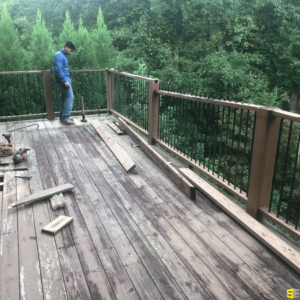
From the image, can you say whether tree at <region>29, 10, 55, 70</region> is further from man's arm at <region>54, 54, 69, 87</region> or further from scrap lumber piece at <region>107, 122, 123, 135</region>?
scrap lumber piece at <region>107, 122, 123, 135</region>

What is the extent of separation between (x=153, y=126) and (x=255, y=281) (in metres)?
3.44

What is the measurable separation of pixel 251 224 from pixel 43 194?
2139 mm

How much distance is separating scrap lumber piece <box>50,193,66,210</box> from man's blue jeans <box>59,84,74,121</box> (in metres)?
3.64

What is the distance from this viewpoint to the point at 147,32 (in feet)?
59.4

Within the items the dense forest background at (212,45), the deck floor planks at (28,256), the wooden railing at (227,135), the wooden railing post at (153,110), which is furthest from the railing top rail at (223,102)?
the dense forest background at (212,45)

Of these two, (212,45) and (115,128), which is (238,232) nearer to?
(115,128)

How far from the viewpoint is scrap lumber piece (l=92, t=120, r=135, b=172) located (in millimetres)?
4384

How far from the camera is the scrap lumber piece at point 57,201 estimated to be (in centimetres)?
323

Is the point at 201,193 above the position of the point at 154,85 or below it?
below

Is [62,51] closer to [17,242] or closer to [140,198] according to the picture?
[140,198]

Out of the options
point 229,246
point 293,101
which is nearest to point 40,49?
point 229,246

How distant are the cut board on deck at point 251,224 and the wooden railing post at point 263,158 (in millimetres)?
143

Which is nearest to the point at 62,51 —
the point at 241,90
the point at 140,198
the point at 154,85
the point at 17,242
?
the point at 154,85

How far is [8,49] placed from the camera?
12.3m
